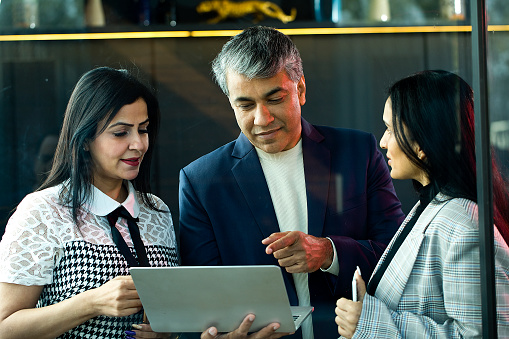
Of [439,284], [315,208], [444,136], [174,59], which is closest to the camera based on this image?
[439,284]

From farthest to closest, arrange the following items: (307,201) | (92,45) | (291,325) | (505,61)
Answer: (92,45) → (307,201) → (505,61) → (291,325)

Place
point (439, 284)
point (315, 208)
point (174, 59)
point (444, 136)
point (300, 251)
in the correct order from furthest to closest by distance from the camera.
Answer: point (174, 59), point (315, 208), point (300, 251), point (444, 136), point (439, 284)

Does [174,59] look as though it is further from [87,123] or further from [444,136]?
[444,136]

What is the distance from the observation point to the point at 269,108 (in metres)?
2.19

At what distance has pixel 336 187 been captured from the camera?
2.28m

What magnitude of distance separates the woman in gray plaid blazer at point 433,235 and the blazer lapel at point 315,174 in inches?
12.5

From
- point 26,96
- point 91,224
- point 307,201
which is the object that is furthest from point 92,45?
point 307,201

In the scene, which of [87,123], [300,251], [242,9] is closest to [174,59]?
[242,9]

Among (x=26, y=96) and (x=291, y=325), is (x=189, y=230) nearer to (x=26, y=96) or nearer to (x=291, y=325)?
(x=291, y=325)

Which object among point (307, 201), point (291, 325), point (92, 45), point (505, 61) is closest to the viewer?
point (291, 325)

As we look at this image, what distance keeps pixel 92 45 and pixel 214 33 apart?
49 cm

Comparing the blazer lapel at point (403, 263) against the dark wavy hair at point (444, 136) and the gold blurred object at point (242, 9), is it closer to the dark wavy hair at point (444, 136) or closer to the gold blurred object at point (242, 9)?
the dark wavy hair at point (444, 136)

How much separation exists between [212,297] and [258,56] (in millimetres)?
875

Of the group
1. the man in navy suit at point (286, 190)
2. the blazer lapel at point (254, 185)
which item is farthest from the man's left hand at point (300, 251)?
the blazer lapel at point (254, 185)
